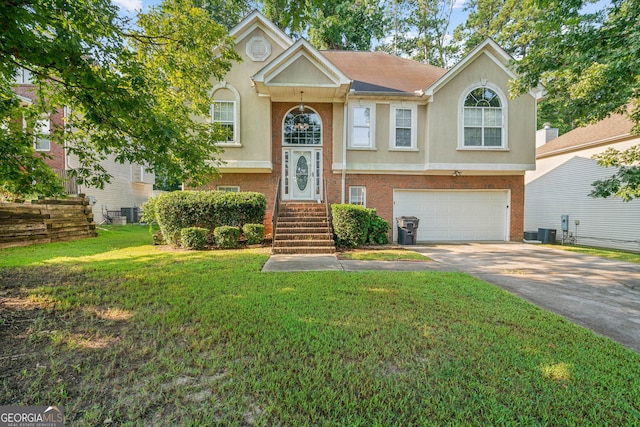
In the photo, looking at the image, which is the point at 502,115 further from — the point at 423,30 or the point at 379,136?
the point at 423,30

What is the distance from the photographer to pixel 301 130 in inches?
468

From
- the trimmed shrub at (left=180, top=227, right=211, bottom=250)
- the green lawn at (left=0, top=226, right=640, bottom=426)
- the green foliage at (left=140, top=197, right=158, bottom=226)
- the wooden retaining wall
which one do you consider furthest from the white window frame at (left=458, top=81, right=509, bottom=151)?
the wooden retaining wall

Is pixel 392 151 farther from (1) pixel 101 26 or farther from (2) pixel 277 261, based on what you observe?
(1) pixel 101 26

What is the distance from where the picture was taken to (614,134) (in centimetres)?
1248

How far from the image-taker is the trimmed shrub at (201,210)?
31.7ft

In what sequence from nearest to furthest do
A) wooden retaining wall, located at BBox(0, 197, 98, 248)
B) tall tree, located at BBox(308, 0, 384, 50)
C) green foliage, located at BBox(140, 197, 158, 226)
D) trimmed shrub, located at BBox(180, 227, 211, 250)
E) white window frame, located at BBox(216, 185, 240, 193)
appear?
trimmed shrub, located at BBox(180, 227, 211, 250)
wooden retaining wall, located at BBox(0, 197, 98, 248)
green foliage, located at BBox(140, 197, 158, 226)
white window frame, located at BBox(216, 185, 240, 193)
tall tree, located at BBox(308, 0, 384, 50)

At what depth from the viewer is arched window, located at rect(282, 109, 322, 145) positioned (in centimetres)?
1190

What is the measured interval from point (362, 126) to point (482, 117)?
15.5ft

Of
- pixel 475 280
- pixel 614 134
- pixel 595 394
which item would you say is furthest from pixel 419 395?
pixel 614 134

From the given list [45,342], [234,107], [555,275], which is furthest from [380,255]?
[234,107]

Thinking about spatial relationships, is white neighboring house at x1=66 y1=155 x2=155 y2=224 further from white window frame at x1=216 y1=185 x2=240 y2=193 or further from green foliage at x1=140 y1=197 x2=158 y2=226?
white window frame at x1=216 y1=185 x2=240 y2=193

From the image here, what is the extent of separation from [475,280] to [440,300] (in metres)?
1.75

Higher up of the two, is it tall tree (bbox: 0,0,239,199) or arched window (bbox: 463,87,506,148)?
arched window (bbox: 463,87,506,148)

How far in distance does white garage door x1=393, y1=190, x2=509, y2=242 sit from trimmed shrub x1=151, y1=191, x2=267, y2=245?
20.4 feet
